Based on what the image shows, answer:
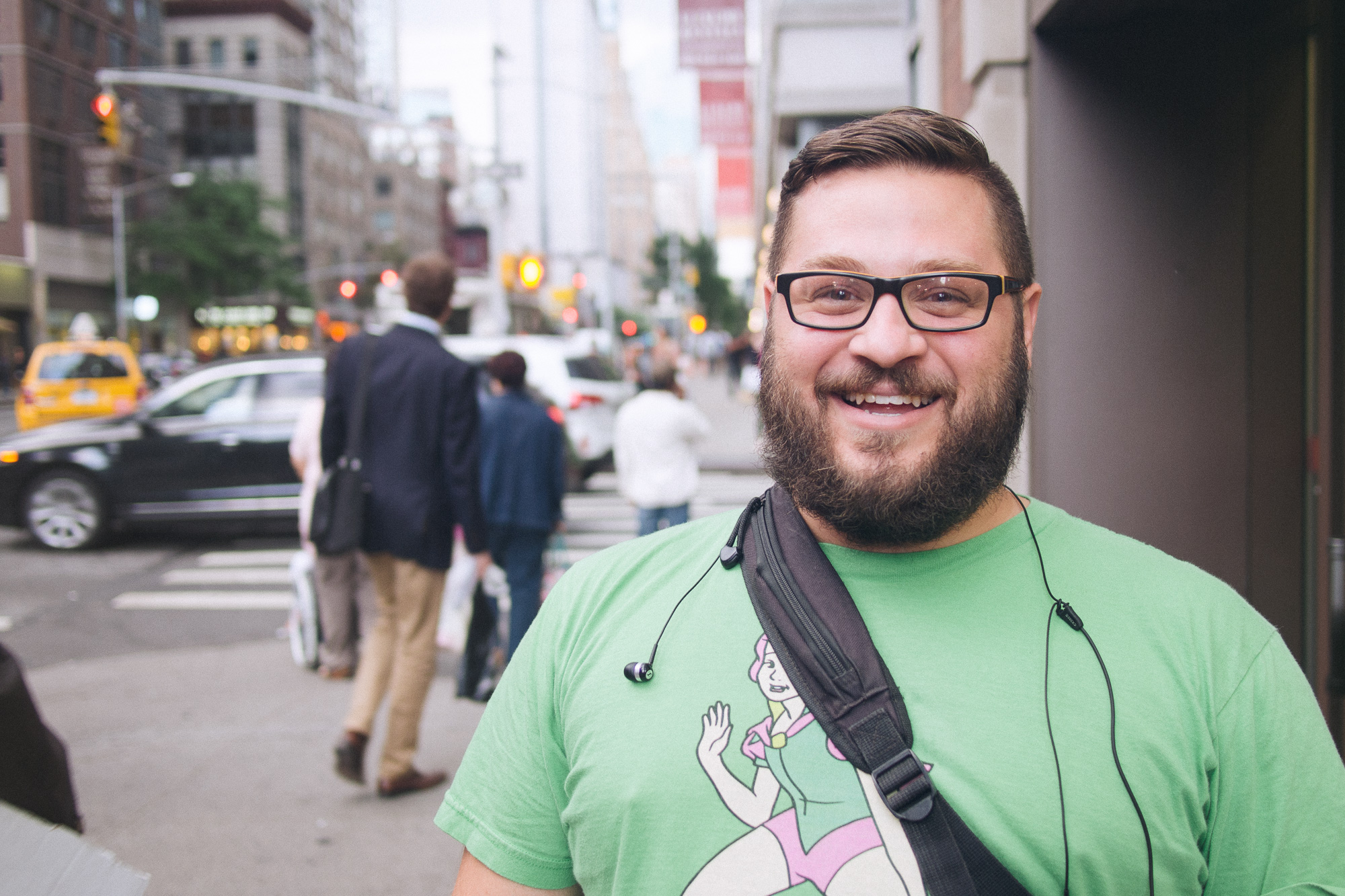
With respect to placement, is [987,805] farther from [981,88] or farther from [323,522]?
[323,522]

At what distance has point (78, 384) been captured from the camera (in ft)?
54.4

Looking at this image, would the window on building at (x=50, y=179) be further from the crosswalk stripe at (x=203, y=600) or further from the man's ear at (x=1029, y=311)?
the man's ear at (x=1029, y=311)

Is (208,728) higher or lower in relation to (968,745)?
lower

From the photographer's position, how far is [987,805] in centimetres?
124


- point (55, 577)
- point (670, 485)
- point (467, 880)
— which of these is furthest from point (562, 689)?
point (55, 577)

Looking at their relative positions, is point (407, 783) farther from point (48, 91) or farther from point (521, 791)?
point (48, 91)

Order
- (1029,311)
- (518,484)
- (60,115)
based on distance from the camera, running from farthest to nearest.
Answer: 1. (60,115)
2. (518,484)
3. (1029,311)

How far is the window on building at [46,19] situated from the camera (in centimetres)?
557

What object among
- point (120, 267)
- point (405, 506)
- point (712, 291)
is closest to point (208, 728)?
point (405, 506)

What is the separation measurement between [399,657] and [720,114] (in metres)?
15.6

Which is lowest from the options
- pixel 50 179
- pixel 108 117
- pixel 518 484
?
pixel 518 484

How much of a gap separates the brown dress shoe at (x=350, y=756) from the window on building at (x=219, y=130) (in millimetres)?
47438

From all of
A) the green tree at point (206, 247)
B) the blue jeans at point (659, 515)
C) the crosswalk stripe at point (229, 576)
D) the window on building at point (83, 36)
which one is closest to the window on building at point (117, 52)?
the window on building at point (83, 36)

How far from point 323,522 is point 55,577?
6.24 metres
